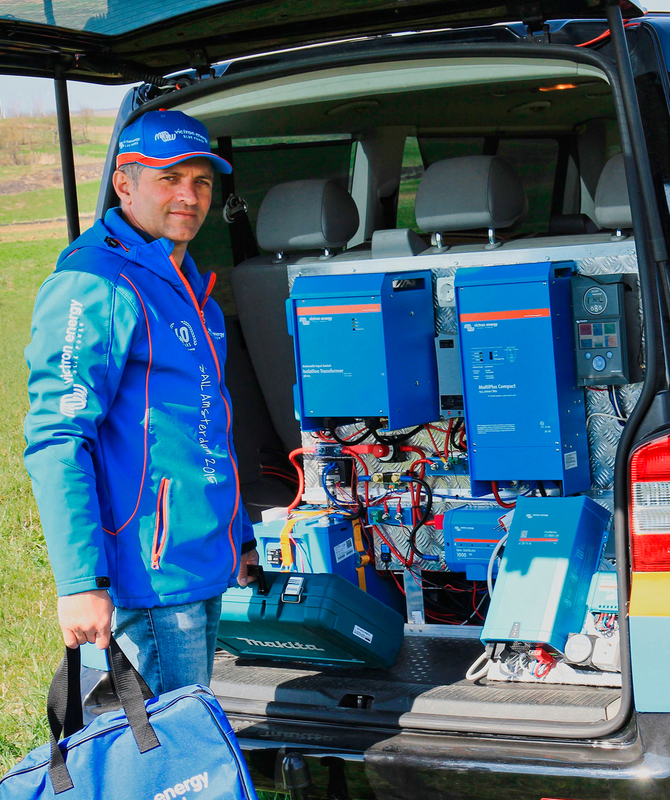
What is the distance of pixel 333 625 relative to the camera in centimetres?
293

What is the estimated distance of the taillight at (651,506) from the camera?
7.24ft

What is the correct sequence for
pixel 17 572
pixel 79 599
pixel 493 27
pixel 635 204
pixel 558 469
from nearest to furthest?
pixel 79 599
pixel 635 204
pixel 493 27
pixel 558 469
pixel 17 572

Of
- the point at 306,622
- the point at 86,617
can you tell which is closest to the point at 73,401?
the point at 86,617

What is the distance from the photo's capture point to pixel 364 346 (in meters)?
3.60

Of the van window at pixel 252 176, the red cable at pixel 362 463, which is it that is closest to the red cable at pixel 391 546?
the red cable at pixel 362 463

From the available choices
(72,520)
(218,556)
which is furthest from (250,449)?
(72,520)

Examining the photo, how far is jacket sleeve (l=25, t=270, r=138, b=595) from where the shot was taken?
2037 millimetres

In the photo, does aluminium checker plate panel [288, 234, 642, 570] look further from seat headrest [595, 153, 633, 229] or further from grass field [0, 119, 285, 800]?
grass field [0, 119, 285, 800]

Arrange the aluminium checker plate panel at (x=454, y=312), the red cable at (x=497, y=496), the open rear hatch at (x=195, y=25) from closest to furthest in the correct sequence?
the open rear hatch at (x=195, y=25), the aluminium checker plate panel at (x=454, y=312), the red cable at (x=497, y=496)

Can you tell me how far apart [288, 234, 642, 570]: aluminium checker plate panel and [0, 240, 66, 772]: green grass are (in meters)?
1.47

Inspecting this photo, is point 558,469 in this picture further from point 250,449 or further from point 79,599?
point 79,599

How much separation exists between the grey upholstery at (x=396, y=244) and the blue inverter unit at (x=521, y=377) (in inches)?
14.6

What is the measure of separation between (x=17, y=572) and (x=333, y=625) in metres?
3.53

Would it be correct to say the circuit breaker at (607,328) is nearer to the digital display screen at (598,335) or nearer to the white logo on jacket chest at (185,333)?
the digital display screen at (598,335)
